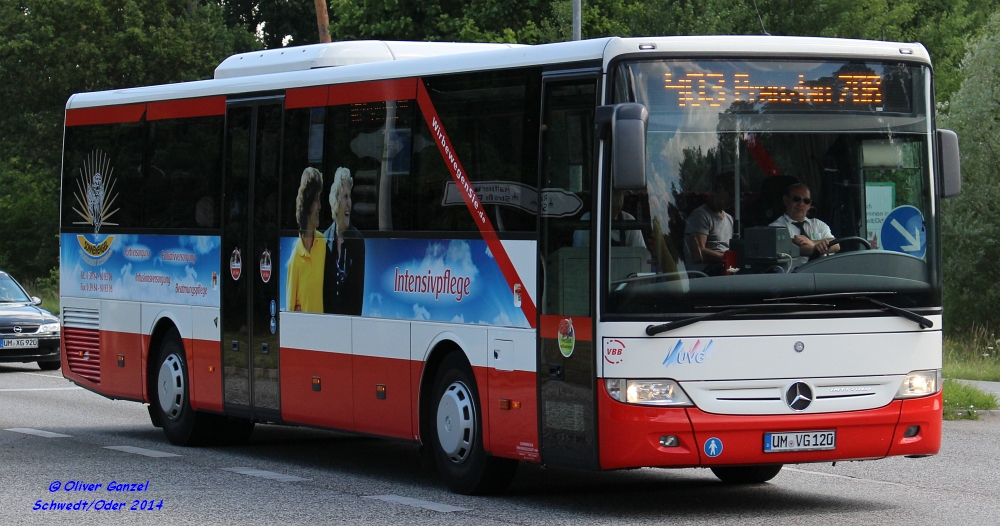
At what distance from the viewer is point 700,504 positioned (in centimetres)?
1084

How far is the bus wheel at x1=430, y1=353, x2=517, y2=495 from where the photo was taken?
11117 mm

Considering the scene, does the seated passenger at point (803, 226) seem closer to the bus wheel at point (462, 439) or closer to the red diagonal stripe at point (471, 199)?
the red diagonal stripe at point (471, 199)

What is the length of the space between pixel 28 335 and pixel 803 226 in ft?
59.6

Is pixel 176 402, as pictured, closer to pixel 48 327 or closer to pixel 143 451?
pixel 143 451

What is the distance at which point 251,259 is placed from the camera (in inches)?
557

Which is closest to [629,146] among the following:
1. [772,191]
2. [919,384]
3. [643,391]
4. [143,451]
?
[772,191]

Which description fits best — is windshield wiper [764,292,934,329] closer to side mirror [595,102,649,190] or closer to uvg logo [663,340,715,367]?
uvg logo [663,340,715,367]

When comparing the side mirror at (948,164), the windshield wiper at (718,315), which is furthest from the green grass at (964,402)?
the windshield wiper at (718,315)

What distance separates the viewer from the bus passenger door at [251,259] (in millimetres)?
13852

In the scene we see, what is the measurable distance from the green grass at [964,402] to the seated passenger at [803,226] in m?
8.44

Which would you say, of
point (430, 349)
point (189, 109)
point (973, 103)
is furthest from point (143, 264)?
point (973, 103)

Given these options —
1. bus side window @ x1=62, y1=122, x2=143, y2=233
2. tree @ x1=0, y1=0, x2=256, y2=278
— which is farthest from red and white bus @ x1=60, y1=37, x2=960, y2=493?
tree @ x1=0, y1=0, x2=256, y2=278

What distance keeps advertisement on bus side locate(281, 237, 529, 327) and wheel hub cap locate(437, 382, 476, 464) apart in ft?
1.68

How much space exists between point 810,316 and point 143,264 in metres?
7.92
